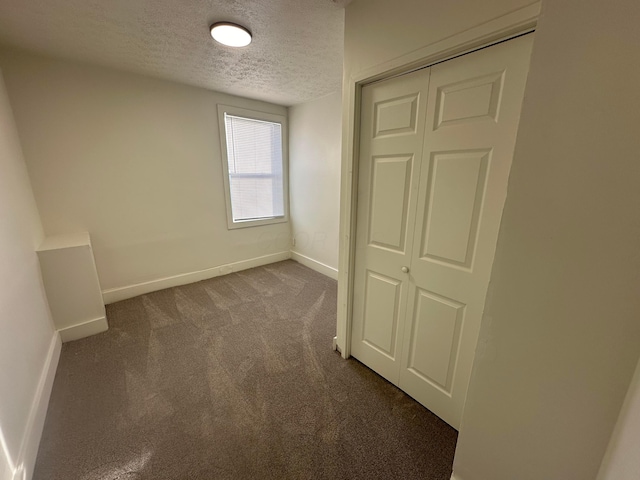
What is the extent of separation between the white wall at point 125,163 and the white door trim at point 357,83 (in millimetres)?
2255

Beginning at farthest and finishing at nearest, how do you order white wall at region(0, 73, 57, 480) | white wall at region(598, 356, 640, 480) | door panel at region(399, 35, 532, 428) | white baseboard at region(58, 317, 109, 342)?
white baseboard at region(58, 317, 109, 342), white wall at region(0, 73, 57, 480), door panel at region(399, 35, 532, 428), white wall at region(598, 356, 640, 480)

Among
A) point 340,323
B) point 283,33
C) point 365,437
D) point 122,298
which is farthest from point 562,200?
point 122,298

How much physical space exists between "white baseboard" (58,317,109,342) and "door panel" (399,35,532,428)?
2.66 meters

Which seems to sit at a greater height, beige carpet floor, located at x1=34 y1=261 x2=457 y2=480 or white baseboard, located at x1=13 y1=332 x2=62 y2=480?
white baseboard, located at x1=13 y1=332 x2=62 y2=480

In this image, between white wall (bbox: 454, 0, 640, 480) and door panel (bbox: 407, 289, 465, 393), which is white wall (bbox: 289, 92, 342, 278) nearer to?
door panel (bbox: 407, 289, 465, 393)

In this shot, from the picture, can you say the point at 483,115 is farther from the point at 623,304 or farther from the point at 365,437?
the point at 365,437

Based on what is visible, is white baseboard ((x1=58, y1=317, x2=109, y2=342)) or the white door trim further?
white baseboard ((x1=58, y1=317, x2=109, y2=342))

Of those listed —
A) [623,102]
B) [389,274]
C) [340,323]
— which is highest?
[623,102]

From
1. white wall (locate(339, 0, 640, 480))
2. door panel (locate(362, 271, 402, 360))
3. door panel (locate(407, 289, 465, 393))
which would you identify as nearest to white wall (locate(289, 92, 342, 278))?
door panel (locate(362, 271, 402, 360))

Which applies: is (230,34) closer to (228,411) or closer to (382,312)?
(382,312)

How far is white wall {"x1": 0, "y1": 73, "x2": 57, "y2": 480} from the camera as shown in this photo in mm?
1176

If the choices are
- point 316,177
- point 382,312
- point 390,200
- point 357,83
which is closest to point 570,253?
point 390,200

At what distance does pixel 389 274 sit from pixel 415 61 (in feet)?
3.86

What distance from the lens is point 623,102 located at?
0.59 meters
